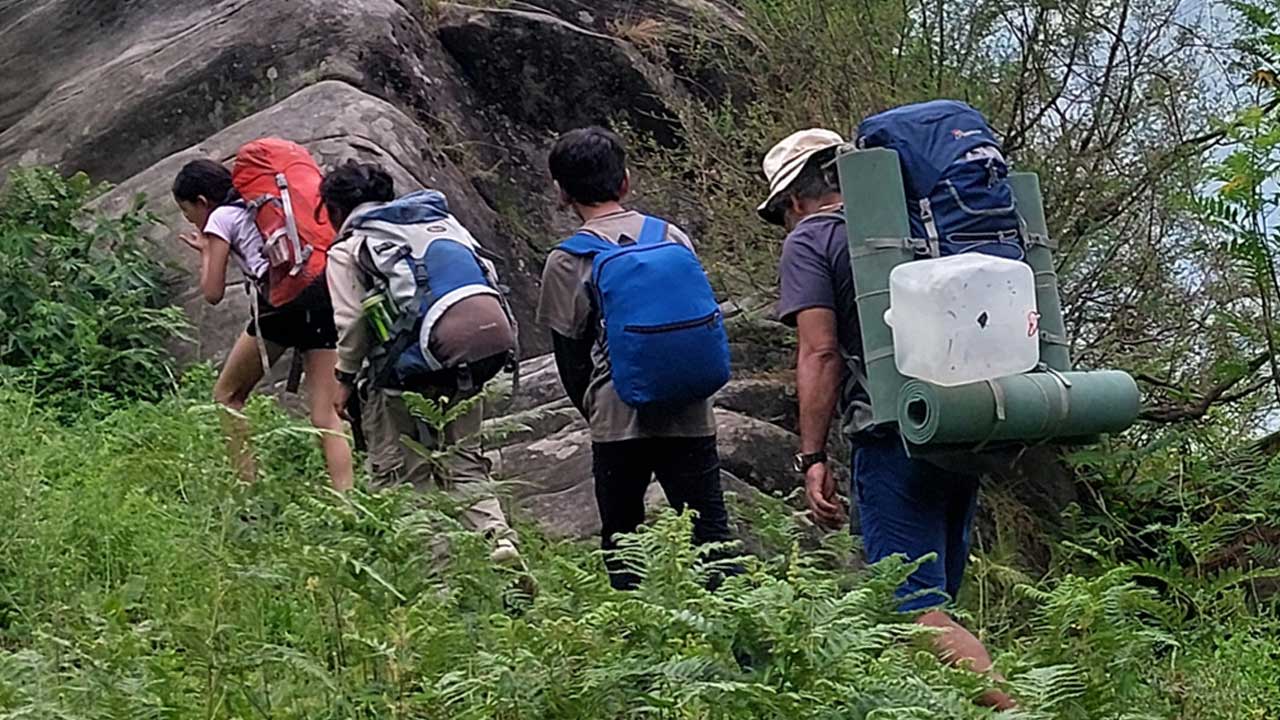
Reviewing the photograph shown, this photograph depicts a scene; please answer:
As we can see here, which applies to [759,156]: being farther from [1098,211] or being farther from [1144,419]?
[1144,419]

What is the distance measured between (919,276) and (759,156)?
14.5 feet

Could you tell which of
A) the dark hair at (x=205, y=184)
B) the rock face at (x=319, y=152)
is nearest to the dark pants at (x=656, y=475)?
the dark hair at (x=205, y=184)

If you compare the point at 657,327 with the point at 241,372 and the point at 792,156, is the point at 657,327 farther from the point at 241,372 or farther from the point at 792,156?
the point at 241,372

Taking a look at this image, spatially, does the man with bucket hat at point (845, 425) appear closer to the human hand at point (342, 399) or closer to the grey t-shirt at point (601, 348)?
the grey t-shirt at point (601, 348)

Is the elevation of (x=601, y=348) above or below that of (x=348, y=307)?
below

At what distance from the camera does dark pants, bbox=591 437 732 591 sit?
16.8 ft

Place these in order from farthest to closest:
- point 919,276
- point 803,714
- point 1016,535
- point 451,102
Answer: point 451,102
point 1016,535
point 919,276
point 803,714

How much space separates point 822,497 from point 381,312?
157 cm

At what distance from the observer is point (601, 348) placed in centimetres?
514

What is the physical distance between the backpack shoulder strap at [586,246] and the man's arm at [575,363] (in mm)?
286

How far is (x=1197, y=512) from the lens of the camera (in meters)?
7.64

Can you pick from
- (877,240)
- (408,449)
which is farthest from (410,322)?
(877,240)

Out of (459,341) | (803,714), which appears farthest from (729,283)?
(803,714)

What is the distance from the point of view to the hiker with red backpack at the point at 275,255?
6.39m
